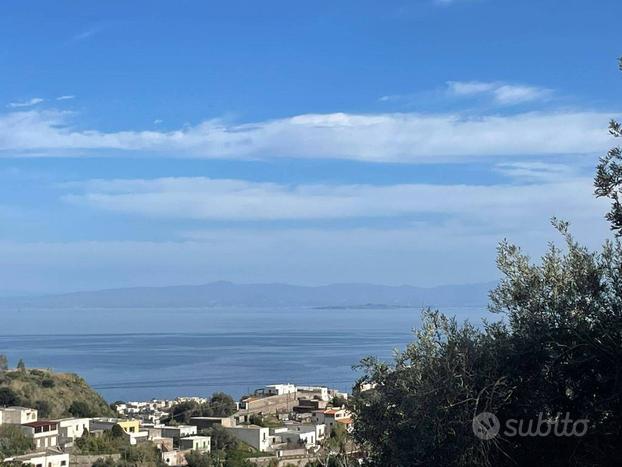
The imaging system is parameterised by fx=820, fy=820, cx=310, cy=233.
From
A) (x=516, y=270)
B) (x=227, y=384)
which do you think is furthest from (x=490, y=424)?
→ (x=227, y=384)

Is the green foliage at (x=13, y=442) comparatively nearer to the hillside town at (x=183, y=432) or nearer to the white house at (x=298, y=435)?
the hillside town at (x=183, y=432)

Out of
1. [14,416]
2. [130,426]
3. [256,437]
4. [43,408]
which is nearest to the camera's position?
[256,437]

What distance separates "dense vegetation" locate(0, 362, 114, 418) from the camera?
1614 inches

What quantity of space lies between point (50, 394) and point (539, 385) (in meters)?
42.2

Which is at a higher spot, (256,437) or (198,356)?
(198,356)

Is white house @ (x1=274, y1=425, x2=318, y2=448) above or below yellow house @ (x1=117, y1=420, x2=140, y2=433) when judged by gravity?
below

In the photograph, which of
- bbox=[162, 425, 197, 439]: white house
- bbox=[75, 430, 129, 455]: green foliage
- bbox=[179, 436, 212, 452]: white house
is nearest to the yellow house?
bbox=[162, 425, 197, 439]: white house

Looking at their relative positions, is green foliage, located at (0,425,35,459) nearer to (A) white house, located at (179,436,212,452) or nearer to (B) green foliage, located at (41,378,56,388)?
(A) white house, located at (179,436,212,452)

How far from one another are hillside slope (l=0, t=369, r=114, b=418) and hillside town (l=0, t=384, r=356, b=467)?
5.72 ft

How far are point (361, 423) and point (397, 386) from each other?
455 mm

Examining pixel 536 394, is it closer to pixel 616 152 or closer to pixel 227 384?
pixel 616 152

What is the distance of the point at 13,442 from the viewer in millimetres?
29109

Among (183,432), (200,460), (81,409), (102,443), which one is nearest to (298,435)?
(183,432)

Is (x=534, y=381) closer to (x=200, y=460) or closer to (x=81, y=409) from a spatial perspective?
(x=200, y=460)
